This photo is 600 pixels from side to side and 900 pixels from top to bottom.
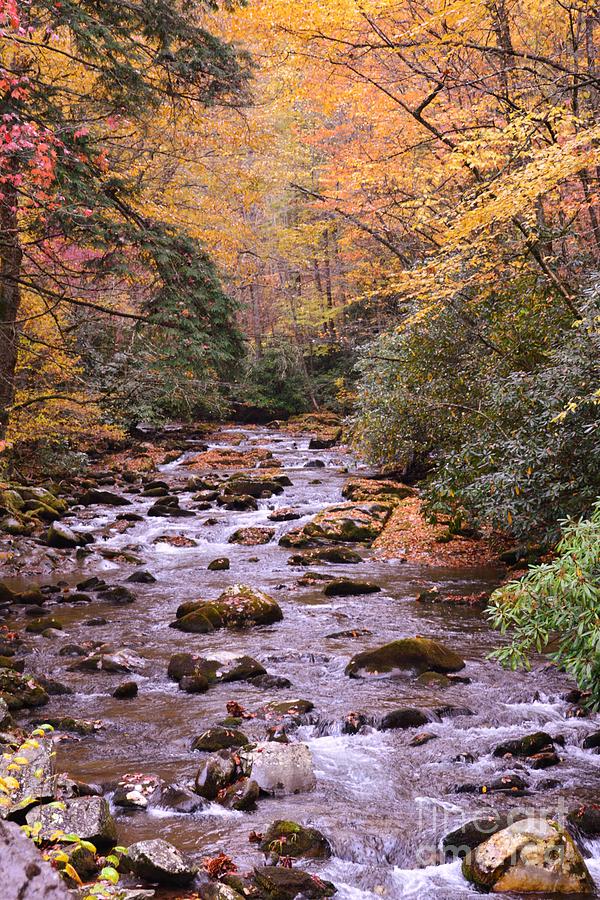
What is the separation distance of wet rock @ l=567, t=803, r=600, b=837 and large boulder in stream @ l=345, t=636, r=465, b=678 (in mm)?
2719

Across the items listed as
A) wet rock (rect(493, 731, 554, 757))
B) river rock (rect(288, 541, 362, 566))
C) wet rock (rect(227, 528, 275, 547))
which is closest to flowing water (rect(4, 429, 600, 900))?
wet rock (rect(493, 731, 554, 757))

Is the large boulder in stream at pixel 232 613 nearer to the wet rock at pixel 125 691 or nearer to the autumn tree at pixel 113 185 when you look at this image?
the wet rock at pixel 125 691

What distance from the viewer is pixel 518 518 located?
8438 millimetres

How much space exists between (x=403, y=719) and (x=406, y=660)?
4.02 ft

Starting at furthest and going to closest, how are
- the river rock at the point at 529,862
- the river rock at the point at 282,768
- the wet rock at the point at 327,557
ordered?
the wet rock at the point at 327,557
the river rock at the point at 282,768
the river rock at the point at 529,862

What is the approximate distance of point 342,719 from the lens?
6008 mm

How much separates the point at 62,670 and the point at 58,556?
5.39m

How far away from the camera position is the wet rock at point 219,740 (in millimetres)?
5449

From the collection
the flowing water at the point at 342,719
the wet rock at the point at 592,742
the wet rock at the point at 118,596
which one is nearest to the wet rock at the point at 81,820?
the flowing water at the point at 342,719

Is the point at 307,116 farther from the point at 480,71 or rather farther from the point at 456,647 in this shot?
the point at 456,647

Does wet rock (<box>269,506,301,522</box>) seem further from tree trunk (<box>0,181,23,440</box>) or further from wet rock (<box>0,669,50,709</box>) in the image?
wet rock (<box>0,669,50,709</box>)

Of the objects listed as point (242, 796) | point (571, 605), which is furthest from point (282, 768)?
point (571, 605)

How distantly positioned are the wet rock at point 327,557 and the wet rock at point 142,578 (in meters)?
2.48

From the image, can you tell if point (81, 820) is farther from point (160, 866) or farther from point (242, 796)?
point (242, 796)
